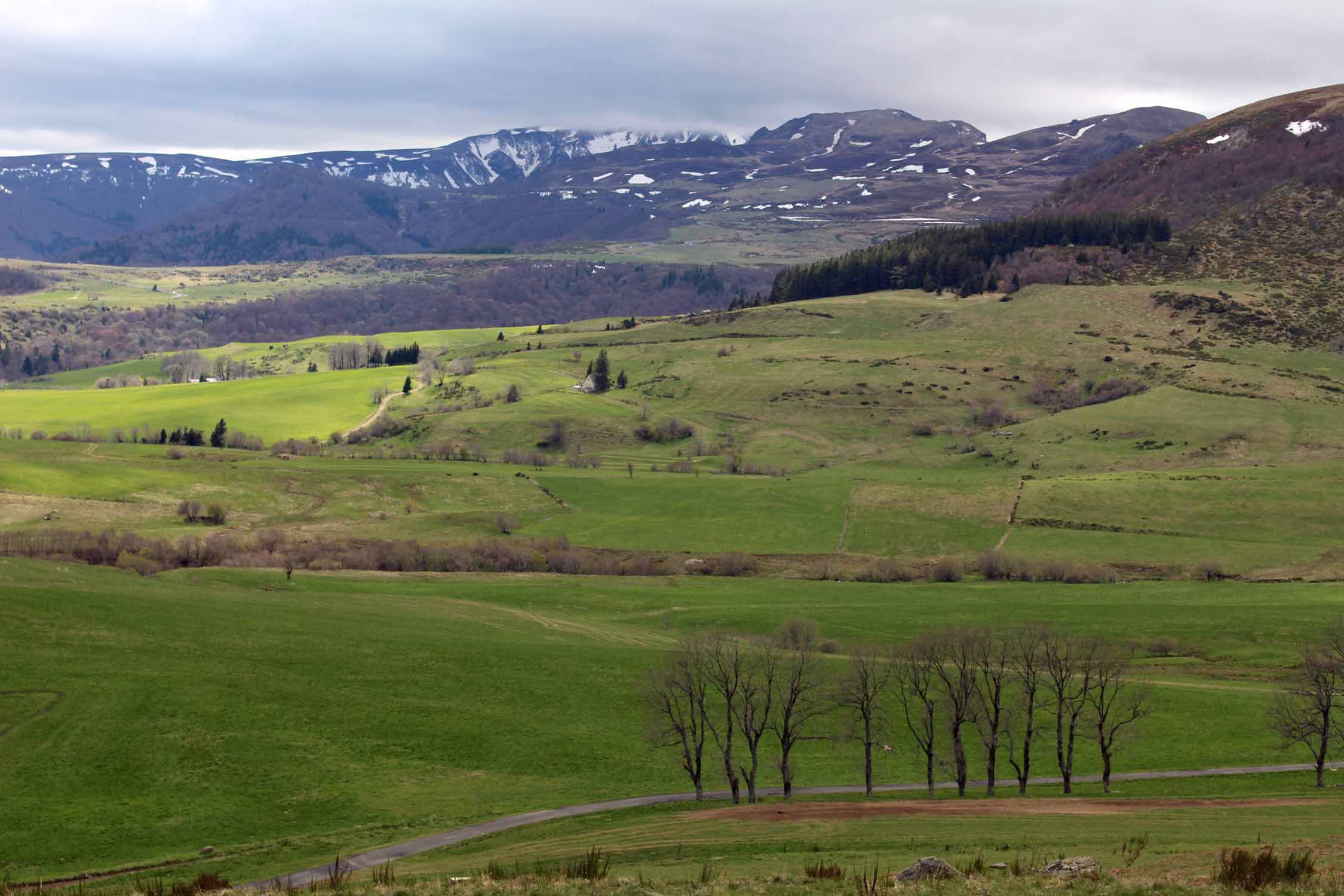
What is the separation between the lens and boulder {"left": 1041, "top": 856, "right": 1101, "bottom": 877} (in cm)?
3052

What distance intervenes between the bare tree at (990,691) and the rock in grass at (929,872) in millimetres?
28048

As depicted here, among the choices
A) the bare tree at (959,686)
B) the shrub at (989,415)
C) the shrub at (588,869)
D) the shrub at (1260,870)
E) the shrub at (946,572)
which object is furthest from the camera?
the shrub at (989,415)

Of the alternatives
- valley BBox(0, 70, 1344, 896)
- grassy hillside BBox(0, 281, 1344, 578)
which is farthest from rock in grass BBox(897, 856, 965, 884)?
grassy hillside BBox(0, 281, 1344, 578)

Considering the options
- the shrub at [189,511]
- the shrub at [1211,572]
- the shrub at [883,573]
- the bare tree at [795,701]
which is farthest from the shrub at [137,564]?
the shrub at [1211,572]

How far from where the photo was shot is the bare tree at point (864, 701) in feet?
196

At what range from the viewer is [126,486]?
14838cm

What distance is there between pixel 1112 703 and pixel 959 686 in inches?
511

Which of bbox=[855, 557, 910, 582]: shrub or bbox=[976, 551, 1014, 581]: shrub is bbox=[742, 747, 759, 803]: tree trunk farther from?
bbox=[976, 551, 1014, 581]: shrub

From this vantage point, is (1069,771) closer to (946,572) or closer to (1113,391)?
(946,572)

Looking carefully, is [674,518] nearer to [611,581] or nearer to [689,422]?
[611,581]

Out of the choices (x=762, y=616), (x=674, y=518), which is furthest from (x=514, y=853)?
(x=674, y=518)

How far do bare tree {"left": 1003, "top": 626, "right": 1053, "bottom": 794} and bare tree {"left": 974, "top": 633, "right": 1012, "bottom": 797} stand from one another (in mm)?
645

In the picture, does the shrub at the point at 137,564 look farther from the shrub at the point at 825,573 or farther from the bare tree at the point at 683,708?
the shrub at the point at 825,573

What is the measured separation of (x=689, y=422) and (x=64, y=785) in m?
150
